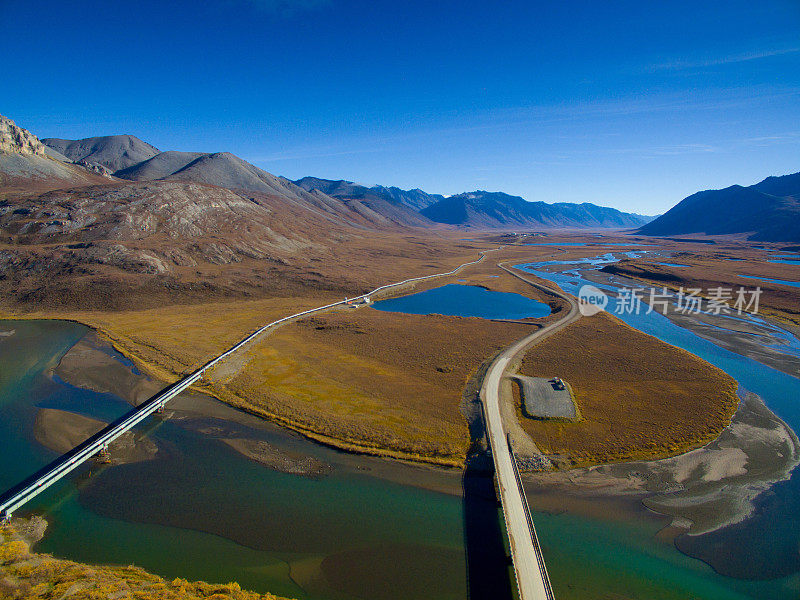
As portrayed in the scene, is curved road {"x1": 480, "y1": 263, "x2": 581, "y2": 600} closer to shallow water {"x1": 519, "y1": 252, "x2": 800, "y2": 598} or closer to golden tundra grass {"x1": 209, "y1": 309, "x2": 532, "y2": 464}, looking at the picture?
golden tundra grass {"x1": 209, "y1": 309, "x2": 532, "y2": 464}

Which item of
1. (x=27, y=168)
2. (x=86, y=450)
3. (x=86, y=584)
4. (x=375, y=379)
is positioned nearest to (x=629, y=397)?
(x=375, y=379)

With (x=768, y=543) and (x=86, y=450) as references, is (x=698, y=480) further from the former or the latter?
(x=86, y=450)

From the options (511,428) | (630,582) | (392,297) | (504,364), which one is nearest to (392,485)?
(511,428)

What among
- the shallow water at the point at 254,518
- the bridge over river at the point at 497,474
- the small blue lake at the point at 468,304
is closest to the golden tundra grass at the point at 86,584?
the shallow water at the point at 254,518

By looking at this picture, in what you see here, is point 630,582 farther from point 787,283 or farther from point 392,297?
point 787,283

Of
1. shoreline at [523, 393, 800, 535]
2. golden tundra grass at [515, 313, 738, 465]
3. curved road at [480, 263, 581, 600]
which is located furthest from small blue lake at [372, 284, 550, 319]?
shoreline at [523, 393, 800, 535]
